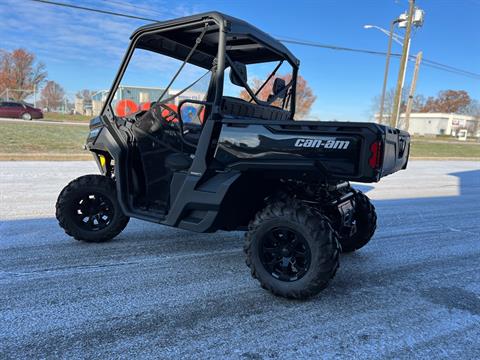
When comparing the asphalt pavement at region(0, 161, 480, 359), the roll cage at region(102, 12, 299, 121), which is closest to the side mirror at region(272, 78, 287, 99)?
the roll cage at region(102, 12, 299, 121)

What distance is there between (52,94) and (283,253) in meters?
74.7

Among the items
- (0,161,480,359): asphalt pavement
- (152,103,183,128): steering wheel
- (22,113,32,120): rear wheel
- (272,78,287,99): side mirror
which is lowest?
(0,161,480,359): asphalt pavement

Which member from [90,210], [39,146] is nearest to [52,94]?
[39,146]

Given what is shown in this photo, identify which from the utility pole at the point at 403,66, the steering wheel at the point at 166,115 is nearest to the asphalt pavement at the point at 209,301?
the steering wheel at the point at 166,115

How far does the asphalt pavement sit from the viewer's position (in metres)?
2.34

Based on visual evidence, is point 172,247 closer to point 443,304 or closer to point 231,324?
point 231,324

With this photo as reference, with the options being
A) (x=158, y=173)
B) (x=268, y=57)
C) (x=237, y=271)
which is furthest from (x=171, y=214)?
(x=268, y=57)

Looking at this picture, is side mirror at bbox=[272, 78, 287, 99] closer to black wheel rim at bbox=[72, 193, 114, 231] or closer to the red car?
black wheel rim at bbox=[72, 193, 114, 231]

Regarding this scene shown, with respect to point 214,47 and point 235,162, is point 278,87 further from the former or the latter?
point 235,162

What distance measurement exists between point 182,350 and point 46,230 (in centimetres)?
297

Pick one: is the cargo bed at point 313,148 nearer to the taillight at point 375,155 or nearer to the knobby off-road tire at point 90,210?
the taillight at point 375,155

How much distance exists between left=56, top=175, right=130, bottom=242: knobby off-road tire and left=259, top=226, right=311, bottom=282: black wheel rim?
1823 millimetres

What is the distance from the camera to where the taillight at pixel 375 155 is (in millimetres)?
2633

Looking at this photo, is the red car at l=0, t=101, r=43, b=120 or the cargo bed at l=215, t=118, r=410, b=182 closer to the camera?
the cargo bed at l=215, t=118, r=410, b=182
